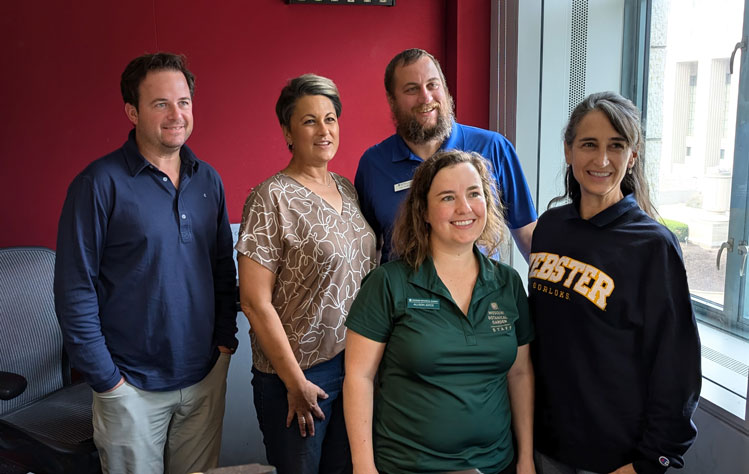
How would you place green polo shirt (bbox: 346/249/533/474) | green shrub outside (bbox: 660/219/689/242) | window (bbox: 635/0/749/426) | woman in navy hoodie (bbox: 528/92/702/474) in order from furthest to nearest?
green shrub outside (bbox: 660/219/689/242), window (bbox: 635/0/749/426), green polo shirt (bbox: 346/249/533/474), woman in navy hoodie (bbox: 528/92/702/474)

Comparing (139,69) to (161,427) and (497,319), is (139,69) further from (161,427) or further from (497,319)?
(497,319)

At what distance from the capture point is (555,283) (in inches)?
61.3

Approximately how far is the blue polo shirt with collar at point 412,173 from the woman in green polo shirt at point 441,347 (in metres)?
0.44

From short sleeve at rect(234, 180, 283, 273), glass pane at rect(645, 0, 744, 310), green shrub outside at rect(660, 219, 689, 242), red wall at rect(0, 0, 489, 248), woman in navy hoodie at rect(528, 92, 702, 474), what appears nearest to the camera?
woman in navy hoodie at rect(528, 92, 702, 474)

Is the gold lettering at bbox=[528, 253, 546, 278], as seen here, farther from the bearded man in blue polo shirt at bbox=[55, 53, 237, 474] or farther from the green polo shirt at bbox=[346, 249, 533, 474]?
the bearded man in blue polo shirt at bbox=[55, 53, 237, 474]

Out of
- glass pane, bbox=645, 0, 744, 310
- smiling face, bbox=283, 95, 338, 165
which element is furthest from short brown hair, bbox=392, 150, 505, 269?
glass pane, bbox=645, 0, 744, 310

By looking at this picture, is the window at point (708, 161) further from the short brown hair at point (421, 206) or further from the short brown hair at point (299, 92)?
the short brown hair at point (299, 92)

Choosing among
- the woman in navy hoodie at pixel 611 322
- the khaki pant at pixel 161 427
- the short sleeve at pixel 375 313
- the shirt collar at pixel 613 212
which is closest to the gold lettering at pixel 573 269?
the woman in navy hoodie at pixel 611 322

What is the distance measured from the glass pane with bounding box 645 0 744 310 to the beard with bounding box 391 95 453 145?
38.4 inches

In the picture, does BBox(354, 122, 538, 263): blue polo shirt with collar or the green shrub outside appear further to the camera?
the green shrub outside

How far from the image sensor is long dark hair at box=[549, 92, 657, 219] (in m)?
1.52

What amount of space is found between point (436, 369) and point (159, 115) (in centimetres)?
116

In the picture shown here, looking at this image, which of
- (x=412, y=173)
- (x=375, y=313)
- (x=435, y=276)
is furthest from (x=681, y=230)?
(x=375, y=313)

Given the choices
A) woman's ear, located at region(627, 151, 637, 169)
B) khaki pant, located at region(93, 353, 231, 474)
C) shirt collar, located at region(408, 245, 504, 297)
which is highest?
woman's ear, located at region(627, 151, 637, 169)
